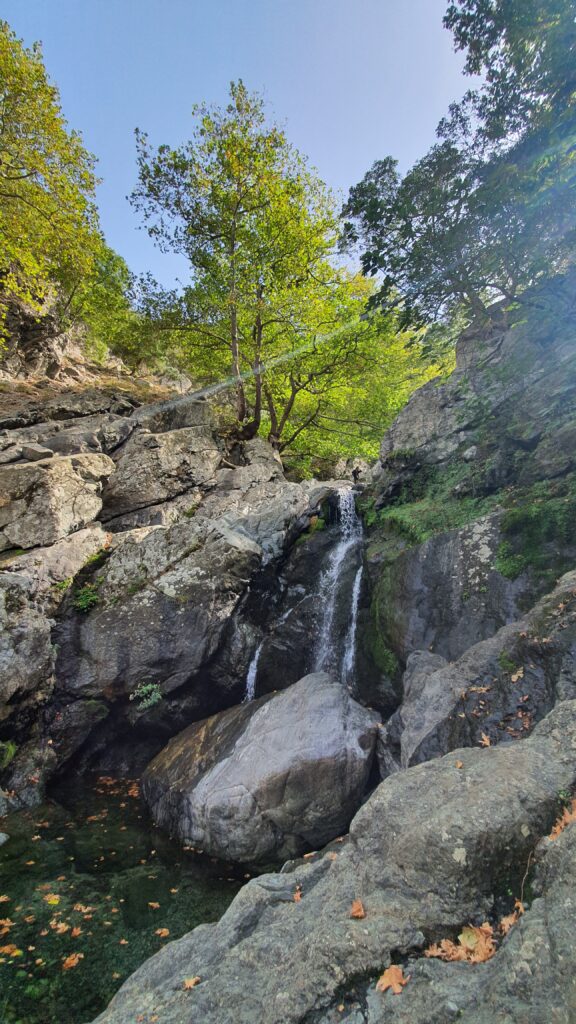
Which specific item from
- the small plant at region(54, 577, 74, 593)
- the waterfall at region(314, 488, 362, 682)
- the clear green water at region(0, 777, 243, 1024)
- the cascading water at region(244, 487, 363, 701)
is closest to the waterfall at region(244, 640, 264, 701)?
the cascading water at region(244, 487, 363, 701)

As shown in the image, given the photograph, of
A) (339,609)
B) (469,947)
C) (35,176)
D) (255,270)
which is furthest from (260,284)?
(469,947)

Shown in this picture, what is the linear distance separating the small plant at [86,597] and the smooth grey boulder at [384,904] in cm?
890

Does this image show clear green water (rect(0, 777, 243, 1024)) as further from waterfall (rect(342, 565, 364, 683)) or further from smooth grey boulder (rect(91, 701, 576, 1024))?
waterfall (rect(342, 565, 364, 683))

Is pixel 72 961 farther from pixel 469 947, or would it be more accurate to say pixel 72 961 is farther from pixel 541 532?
pixel 541 532

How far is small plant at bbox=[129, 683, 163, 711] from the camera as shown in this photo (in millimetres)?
11125

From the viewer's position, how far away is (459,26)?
8.59m

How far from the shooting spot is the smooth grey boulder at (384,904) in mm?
3201

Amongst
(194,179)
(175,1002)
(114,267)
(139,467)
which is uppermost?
(114,267)

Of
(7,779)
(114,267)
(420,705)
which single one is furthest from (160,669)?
(114,267)

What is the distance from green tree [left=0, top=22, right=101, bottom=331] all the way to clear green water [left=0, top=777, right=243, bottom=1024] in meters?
15.0

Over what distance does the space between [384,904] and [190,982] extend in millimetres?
1851

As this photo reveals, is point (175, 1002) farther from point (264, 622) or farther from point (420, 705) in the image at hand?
point (264, 622)

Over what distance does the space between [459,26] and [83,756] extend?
18.5 meters

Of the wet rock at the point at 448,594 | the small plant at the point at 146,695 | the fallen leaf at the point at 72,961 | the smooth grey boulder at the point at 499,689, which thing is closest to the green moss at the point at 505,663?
the smooth grey boulder at the point at 499,689
